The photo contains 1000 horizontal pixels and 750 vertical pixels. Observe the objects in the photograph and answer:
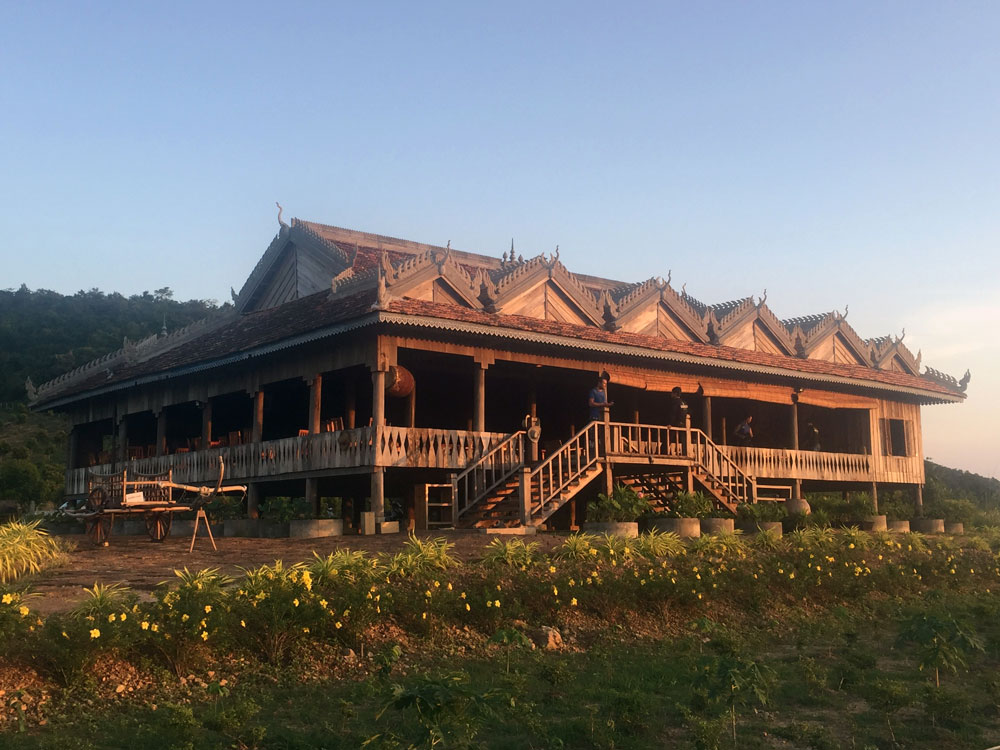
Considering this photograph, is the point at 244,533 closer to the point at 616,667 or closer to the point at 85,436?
the point at 616,667

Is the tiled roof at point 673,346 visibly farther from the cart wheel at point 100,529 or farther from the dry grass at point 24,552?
the dry grass at point 24,552

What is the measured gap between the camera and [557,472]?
2195 centimetres

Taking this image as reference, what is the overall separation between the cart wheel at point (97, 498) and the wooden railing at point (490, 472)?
6476 millimetres

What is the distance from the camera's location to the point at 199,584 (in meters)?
10.5

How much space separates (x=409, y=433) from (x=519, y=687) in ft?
38.9

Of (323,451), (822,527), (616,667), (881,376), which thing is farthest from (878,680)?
(881,376)

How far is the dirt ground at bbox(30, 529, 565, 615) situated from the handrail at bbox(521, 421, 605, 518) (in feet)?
5.29

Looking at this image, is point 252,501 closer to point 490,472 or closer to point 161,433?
point 161,433

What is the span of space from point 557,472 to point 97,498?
9.01 metres

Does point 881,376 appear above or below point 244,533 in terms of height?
above

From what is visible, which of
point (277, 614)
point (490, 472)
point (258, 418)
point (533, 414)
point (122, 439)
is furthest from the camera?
point (122, 439)

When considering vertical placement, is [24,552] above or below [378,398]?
below

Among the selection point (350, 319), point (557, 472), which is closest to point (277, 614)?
point (350, 319)

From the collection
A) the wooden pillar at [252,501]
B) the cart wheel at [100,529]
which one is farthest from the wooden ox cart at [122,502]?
the wooden pillar at [252,501]
